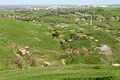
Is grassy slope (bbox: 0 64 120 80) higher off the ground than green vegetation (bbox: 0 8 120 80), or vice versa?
grassy slope (bbox: 0 64 120 80)

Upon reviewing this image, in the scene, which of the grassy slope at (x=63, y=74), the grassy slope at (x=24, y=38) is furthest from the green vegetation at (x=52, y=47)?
the grassy slope at (x=63, y=74)

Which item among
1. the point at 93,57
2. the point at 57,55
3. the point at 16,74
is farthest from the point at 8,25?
the point at 16,74

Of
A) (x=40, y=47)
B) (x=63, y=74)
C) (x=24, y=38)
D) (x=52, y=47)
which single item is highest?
(x=63, y=74)

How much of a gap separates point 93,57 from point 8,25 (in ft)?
63.3

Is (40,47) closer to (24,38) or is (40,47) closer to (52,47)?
(52,47)

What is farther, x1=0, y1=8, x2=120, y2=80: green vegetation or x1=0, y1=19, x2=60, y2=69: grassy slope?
x1=0, y1=19, x2=60, y2=69: grassy slope

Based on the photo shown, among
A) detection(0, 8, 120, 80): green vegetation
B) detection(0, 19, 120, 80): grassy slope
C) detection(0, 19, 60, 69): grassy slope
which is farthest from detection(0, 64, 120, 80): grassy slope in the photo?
detection(0, 19, 60, 69): grassy slope

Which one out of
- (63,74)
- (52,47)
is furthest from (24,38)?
(63,74)

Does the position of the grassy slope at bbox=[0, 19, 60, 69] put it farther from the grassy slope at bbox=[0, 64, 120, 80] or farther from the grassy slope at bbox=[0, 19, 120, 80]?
the grassy slope at bbox=[0, 64, 120, 80]

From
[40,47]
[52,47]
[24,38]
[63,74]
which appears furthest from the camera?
[24,38]

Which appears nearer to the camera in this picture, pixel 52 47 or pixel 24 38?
pixel 52 47

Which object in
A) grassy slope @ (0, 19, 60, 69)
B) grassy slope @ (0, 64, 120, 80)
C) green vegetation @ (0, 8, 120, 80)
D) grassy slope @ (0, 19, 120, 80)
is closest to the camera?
grassy slope @ (0, 64, 120, 80)

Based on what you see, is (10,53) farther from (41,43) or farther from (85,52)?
(85,52)

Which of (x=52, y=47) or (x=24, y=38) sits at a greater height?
(x=24, y=38)
